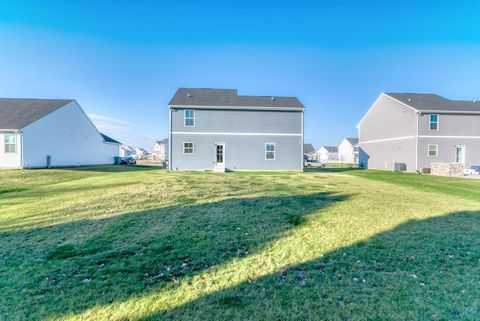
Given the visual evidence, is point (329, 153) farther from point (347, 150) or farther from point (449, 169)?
point (449, 169)

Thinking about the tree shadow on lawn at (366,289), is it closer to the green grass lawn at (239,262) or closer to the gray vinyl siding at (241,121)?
the green grass lawn at (239,262)

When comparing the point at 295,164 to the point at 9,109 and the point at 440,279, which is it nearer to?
the point at 440,279

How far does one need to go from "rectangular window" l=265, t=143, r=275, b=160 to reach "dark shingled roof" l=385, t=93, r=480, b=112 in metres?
12.8

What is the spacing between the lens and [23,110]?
21641 millimetres

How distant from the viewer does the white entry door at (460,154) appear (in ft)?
67.8

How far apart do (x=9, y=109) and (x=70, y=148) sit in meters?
5.70

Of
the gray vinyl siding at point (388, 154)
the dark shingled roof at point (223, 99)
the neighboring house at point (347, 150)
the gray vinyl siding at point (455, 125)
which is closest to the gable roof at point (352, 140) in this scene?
the neighboring house at point (347, 150)

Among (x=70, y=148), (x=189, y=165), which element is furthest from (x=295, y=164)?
(x=70, y=148)

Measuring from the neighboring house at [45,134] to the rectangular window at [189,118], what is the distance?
41.8ft

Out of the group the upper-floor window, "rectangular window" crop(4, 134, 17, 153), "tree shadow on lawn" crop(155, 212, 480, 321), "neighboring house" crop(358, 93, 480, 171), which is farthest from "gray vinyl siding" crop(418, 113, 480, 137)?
"rectangular window" crop(4, 134, 17, 153)

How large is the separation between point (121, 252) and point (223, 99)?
1800 cm

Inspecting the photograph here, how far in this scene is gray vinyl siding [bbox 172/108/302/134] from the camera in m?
19.1

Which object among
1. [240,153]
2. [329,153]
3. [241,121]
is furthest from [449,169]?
[329,153]

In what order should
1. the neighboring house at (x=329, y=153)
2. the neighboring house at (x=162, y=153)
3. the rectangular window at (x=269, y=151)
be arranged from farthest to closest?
the neighboring house at (x=329, y=153)
the neighboring house at (x=162, y=153)
the rectangular window at (x=269, y=151)
